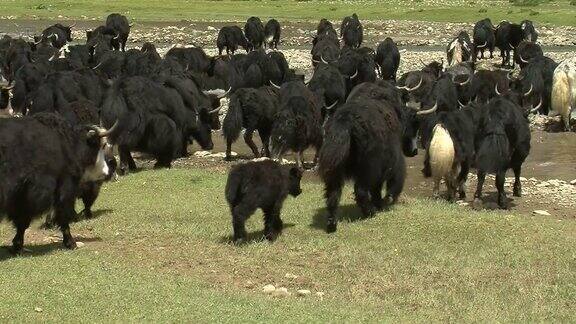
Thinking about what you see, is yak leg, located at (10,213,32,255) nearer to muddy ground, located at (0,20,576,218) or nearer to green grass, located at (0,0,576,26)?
muddy ground, located at (0,20,576,218)

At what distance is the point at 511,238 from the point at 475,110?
3.51 metres

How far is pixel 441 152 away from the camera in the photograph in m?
11.3

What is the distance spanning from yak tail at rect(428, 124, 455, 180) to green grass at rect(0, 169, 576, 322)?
0.70m

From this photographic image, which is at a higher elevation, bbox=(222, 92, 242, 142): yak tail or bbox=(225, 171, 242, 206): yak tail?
bbox=(225, 171, 242, 206): yak tail

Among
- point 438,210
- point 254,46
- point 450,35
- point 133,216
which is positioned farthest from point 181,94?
point 450,35

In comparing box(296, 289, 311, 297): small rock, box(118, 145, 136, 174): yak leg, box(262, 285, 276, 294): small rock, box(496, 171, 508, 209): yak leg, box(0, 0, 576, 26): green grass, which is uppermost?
box(296, 289, 311, 297): small rock

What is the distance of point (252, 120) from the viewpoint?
1414cm

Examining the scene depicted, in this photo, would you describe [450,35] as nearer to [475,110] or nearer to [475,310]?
[475,110]

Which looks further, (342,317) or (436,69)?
(436,69)

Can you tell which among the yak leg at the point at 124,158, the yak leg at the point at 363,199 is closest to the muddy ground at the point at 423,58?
the yak leg at the point at 124,158

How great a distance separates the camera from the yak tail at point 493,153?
37.1ft

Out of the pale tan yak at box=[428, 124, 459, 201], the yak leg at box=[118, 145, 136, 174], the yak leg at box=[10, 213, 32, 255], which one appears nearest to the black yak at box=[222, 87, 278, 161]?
the yak leg at box=[118, 145, 136, 174]

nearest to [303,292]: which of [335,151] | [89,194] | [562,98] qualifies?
[335,151]

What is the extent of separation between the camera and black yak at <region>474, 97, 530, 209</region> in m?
11.3
